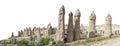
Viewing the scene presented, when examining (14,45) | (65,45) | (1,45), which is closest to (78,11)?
(65,45)

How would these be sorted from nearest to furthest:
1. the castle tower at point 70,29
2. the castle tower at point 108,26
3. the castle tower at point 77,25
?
the castle tower at point 108,26 → the castle tower at point 70,29 → the castle tower at point 77,25

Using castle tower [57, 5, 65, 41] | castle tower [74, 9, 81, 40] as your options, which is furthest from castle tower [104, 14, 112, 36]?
castle tower [57, 5, 65, 41]

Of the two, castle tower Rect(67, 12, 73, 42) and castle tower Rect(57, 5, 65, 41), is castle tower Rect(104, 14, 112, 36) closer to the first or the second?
castle tower Rect(67, 12, 73, 42)

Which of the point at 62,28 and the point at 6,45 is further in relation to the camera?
the point at 6,45

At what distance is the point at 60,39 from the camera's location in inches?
3349

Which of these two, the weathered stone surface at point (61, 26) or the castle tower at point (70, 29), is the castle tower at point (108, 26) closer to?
the castle tower at point (70, 29)

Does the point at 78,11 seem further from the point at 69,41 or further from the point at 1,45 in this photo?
the point at 1,45

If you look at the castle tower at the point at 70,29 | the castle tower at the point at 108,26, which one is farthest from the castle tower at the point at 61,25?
the castle tower at the point at 108,26

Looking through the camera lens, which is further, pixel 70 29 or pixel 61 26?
pixel 70 29

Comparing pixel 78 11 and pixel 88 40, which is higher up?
pixel 78 11

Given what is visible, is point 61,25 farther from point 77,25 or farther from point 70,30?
point 77,25

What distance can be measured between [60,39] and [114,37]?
13.7 m

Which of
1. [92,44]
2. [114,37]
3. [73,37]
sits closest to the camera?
[92,44]

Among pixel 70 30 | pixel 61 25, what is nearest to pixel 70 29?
pixel 70 30
